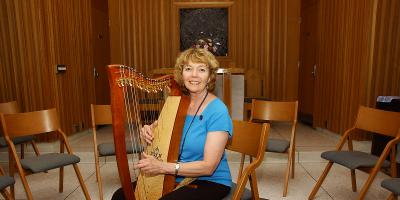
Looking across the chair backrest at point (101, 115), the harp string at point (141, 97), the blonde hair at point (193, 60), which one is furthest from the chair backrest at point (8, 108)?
the blonde hair at point (193, 60)

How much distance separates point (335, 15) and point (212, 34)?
2001 mm

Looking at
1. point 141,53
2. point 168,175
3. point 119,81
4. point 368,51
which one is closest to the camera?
point 119,81

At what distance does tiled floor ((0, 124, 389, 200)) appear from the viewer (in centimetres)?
248

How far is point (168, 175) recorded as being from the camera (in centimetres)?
129

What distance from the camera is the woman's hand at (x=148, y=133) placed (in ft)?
4.54

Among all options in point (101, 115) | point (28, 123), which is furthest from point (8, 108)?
point (101, 115)

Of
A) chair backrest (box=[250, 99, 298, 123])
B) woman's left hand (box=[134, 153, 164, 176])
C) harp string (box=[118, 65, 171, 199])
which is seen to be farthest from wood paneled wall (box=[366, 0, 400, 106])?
woman's left hand (box=[134, 153, 164, 176])

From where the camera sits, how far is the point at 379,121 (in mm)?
2184

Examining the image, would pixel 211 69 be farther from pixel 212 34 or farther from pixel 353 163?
pixel 212 34

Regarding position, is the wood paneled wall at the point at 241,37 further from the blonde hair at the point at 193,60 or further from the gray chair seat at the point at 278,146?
the blonde hair at the point at 193,60

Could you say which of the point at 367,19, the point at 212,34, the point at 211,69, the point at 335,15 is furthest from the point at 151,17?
the point at 211,69

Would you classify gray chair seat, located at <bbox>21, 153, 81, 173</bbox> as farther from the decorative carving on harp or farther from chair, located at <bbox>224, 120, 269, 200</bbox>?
chair, located at <bbox>224, 120, 269, 200</bbox>

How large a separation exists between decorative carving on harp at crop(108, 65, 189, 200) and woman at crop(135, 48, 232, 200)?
0.06 metres

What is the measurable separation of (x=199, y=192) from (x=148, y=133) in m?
0.37
